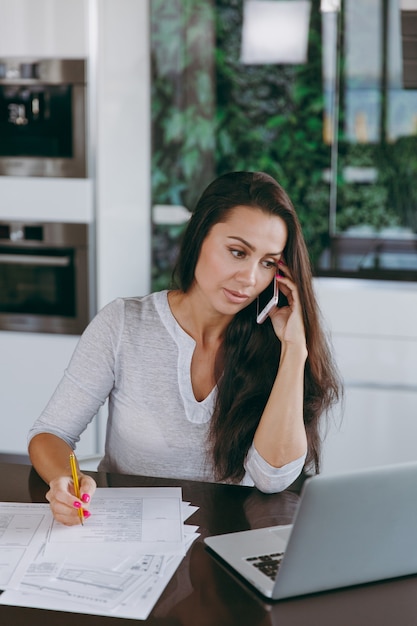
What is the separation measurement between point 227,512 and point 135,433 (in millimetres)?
378

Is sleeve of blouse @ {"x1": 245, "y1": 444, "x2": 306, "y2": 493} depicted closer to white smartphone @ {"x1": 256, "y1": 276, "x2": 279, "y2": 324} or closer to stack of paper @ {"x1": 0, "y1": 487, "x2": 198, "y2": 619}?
stack of paper @ {"x1": 0, "y1": 487, "x2": 198, "y2": 619}

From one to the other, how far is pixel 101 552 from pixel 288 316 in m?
0.75

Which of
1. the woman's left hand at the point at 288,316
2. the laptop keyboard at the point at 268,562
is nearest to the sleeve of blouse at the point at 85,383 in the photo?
the woman's left hand at the point at 288,316

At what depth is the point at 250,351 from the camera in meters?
1.89

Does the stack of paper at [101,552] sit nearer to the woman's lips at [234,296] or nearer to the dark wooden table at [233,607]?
the dark wooden table at [233,607]

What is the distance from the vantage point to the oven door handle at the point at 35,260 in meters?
3.35

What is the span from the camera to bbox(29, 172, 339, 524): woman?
1.78 meters

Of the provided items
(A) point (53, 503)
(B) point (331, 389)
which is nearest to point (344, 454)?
(B) point (331, 389)

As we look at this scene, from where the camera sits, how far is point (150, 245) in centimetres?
336

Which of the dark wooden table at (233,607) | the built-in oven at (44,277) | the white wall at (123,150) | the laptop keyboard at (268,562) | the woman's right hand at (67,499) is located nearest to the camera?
the dark wooden table at (233,607)

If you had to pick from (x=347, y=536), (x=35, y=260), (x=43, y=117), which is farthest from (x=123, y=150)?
(x=347, y=536)

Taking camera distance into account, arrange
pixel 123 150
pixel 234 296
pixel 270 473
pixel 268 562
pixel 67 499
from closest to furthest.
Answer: pixel 268 562 < pixel 67 499 < pixel 270 473 < pixel 234 296 < pixel 123 150

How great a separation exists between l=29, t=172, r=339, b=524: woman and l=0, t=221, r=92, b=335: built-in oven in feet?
4.72

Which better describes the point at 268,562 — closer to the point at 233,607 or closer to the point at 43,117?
the point at 233,607
